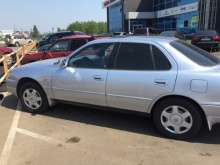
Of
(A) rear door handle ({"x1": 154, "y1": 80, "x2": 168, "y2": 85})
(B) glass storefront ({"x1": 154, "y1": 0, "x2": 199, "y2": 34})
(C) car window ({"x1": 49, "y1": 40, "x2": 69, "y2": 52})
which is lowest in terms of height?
(A) rear door handle ({"x1": 154, "y1": 80, "x2": 168, "y2": 85})

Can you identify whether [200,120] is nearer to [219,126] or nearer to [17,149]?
[219,126]

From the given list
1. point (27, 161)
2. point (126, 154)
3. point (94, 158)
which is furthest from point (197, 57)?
point (27, 161)

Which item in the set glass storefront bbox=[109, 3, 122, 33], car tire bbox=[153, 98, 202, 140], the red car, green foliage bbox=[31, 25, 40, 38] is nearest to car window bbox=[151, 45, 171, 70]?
car tire bbox=[153, 98, 202, 140]

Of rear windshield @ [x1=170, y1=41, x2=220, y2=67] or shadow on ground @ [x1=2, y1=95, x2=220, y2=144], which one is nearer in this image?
rear windshield @ [x1=170, y1=41, x2=220, y2=67]

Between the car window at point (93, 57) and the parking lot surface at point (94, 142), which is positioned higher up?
the car window at point (93, 57)

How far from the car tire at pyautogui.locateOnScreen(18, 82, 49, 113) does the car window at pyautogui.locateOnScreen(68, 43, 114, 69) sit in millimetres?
941

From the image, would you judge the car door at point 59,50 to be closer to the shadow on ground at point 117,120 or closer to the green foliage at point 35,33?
the shadow on ground at point 117,120

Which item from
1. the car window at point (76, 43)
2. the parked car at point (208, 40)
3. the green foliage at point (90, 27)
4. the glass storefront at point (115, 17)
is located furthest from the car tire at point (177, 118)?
the green foliage at point (90, 27)

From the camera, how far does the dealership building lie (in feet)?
104

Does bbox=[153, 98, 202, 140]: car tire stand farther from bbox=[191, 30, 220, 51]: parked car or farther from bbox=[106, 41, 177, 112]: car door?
bbox=[191, 30, 220, 51]: parked car

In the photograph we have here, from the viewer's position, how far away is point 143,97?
4.07 m

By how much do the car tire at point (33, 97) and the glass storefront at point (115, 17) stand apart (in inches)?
1828

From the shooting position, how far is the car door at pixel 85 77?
4.45 m

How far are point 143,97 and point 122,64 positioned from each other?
67cm
